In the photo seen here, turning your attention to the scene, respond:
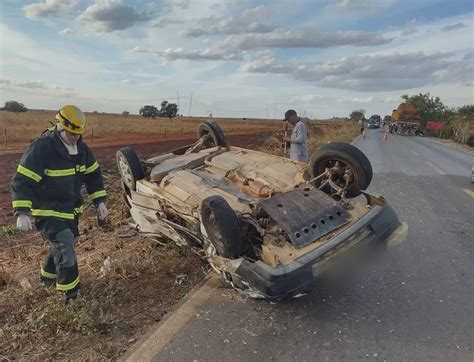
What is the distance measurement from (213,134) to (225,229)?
296cm

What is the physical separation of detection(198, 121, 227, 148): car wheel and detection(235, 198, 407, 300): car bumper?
9.34 ft

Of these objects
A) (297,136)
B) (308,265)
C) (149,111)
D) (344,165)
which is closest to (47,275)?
(308,265)

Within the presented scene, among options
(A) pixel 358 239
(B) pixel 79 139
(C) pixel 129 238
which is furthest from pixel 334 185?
(C) pixel 129 238

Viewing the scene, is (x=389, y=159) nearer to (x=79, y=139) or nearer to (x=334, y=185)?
(x=334, y=185)

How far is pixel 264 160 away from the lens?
556 centimetres

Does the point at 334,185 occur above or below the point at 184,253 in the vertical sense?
above

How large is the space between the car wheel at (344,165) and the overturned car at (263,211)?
0.01 metres

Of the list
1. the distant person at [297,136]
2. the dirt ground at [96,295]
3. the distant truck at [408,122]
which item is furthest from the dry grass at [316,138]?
the dirt ground at [96,295]

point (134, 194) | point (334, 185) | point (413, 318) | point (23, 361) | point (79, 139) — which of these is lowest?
point (23, 361)

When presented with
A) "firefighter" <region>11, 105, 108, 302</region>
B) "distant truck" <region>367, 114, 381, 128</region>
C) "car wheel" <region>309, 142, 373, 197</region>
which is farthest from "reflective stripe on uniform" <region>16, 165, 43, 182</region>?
"distant truck" <region>367, 114, 381, 128</region>

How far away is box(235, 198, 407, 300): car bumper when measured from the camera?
334cm

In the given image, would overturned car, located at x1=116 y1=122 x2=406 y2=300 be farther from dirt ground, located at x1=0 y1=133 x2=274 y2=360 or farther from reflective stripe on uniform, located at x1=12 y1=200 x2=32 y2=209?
reflective stripe on uniform, located at x1=12 y1=200 x2=32 y2=209

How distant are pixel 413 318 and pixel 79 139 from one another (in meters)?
3.33

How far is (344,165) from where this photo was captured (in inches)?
191
